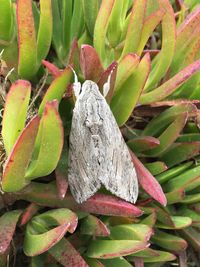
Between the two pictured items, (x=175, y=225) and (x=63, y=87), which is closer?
(x=63, y=87)

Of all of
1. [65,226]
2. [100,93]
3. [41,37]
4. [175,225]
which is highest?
[41,37]

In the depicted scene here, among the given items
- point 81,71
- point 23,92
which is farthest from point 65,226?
point 81,71

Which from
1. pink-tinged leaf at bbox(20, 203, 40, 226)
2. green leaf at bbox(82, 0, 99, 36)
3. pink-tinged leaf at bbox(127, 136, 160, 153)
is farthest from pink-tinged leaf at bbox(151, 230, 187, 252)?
green leaf at bbox(82, 0, 99, 36)

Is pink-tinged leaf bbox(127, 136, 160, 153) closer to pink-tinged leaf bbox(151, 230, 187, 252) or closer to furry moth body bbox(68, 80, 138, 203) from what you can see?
furry moth body bbox(68, 80, 138, 203)

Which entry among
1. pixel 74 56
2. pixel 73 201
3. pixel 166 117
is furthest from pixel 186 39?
pixel 73 201

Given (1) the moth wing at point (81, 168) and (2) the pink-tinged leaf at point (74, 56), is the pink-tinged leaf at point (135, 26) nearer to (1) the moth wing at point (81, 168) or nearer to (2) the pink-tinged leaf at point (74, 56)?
(2) the pink-tinged leaf at point (74, 56)

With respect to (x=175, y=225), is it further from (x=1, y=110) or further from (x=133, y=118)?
(x=1, y=110)

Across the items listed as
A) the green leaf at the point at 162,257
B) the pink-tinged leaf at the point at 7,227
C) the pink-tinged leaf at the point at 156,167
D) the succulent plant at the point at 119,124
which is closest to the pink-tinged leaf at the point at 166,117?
the succulent plant at the point at 119,124
